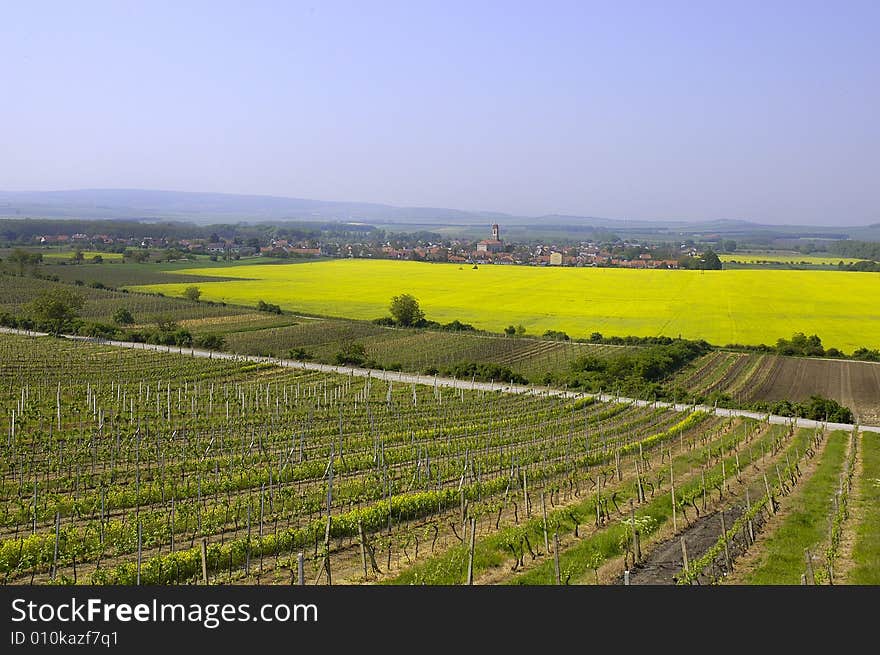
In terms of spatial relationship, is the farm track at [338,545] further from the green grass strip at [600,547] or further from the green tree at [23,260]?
the green tree at [23,260]

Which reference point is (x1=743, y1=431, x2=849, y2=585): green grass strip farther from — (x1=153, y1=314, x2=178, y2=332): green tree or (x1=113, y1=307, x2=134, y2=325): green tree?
(x1=113, y1=307, x2=134, y2=325): green tree

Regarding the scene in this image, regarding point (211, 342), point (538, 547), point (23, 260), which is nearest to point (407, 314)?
point (211, 342)

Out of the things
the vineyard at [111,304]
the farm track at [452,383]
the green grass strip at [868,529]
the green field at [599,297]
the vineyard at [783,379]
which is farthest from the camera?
the green field at [599,297]

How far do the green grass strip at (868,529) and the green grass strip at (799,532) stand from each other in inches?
24.4

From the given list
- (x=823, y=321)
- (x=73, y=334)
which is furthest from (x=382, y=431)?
(x=823, y=321)

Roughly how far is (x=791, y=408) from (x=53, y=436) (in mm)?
26858

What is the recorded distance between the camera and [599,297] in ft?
252

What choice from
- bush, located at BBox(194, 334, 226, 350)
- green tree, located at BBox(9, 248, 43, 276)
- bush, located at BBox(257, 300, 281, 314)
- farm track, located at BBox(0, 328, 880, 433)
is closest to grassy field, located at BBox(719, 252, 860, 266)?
bush, located at BBox(257, 300, 281, 314)

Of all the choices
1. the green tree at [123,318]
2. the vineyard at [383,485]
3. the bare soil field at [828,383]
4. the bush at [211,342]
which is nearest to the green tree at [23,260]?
the green tree at [123,318]

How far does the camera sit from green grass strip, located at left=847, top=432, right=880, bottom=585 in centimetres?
1228

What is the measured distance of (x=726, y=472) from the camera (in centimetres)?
2012

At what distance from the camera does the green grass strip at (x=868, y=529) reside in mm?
12281

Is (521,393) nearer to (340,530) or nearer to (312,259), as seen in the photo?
(340,530)

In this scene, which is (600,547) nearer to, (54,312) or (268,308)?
(54,312)
